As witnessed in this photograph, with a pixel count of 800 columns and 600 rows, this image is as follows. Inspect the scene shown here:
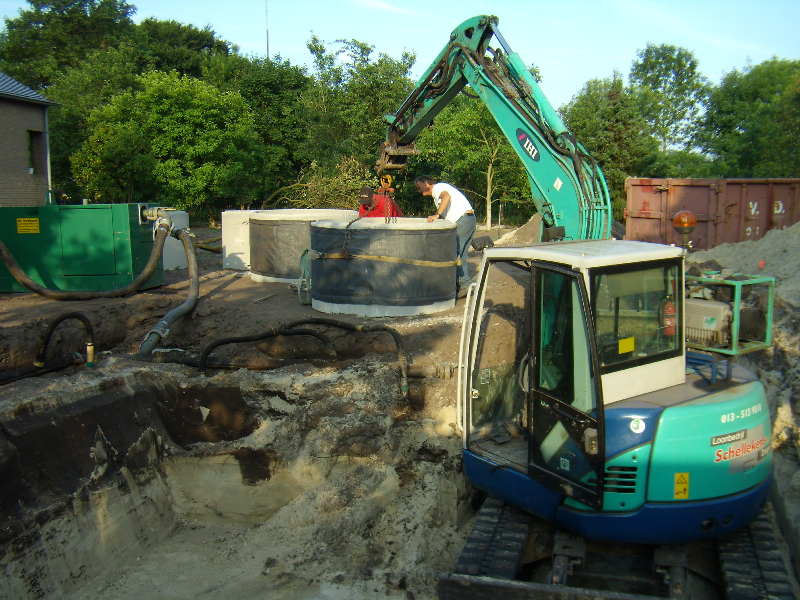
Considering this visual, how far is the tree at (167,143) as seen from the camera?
871 inches

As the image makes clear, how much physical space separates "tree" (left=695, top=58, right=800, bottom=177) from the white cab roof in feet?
72.1

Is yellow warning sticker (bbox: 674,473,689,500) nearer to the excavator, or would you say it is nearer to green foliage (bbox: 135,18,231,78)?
the excavator

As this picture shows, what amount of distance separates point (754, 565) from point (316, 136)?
22116 mm

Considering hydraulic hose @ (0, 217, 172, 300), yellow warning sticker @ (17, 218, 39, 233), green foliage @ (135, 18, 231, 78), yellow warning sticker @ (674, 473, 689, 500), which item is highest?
green foliage @ (135, 18, 231, 78)

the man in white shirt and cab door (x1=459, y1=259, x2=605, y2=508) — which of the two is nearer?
cab door (x1=459, y1=259, x2=605, y2=508)

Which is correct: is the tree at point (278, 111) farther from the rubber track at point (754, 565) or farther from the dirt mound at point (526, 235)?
the rubber track at point (754, 565)

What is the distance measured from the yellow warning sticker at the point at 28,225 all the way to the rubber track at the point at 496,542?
8.84m

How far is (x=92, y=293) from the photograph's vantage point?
9.54m

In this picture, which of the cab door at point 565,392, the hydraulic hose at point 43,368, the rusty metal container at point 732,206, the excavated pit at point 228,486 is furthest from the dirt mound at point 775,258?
the hydraulic hose at point 43,368

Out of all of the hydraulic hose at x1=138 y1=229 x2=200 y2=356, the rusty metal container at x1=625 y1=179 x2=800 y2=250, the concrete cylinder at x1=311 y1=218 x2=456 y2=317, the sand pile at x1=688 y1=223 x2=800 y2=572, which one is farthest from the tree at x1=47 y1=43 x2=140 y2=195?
the sand pile at x1=688 y1=223 x2=800 y2=572

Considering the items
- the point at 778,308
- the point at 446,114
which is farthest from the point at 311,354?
the point at 446,114

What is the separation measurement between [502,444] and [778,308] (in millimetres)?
4490

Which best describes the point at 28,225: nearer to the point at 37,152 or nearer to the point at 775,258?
the point at 775,258

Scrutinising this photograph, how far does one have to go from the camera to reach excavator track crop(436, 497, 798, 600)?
3.44m
